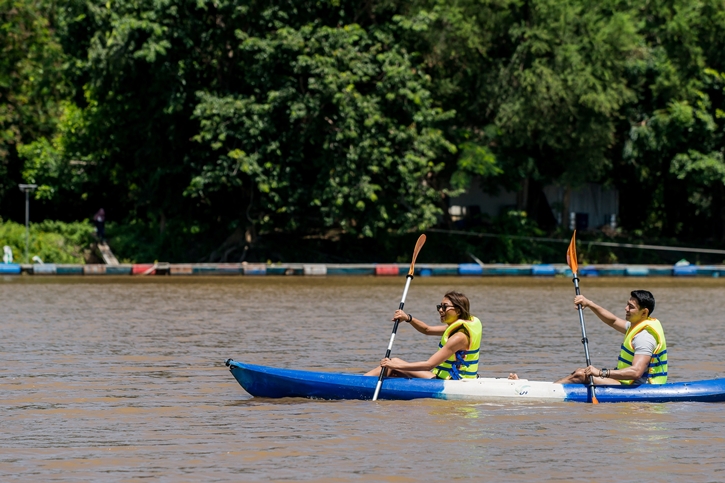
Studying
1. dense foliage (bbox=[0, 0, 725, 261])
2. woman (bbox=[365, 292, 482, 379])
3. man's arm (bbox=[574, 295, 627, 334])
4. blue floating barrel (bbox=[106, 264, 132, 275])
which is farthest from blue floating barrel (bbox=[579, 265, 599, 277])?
woman (bbox=[365, 292, 482, 379])

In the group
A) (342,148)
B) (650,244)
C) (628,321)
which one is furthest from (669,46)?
(628,321)

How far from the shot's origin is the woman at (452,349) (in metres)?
12.9

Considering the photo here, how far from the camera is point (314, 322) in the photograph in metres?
22.9

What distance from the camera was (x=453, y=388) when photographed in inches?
514

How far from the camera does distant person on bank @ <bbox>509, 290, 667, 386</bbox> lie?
12.7 meters

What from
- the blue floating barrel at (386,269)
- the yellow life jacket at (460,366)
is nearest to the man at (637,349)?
the yellow life jacket at (460,366)

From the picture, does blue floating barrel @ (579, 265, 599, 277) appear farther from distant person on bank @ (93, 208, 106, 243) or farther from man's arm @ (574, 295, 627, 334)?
man's arm @ (574, 295, 627, 334)

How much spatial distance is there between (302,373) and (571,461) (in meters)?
3.95

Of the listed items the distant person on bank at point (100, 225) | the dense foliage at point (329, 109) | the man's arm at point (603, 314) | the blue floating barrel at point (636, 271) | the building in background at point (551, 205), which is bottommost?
the blue floating barrel at point (636, 271)

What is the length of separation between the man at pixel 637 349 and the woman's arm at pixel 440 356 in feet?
3.98

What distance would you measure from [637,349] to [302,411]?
360 cm

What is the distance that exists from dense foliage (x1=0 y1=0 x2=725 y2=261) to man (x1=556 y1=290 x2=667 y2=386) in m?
24.9

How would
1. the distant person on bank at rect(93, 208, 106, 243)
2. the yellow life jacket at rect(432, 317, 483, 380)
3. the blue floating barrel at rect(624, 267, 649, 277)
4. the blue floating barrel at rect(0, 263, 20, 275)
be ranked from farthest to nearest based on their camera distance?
the distant person on bank at rect(93, 208, 106, 243) < the blue floating barrel at rect(624, 267, 649, 277) < the blue floating barrel at rect(0, 263, 20, 275) < the yellow life jacket at rect(432, 317, 483, 380)

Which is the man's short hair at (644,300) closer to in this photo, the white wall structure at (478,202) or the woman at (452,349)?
the woman at (452,349)
